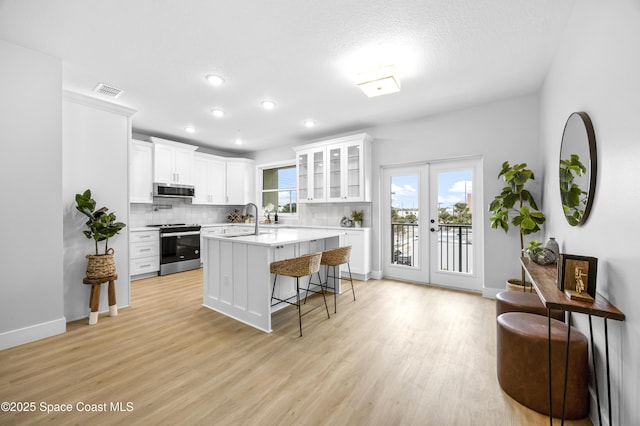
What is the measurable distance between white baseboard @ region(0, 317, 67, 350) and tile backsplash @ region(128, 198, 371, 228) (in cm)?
269

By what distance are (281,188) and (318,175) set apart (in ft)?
4.97

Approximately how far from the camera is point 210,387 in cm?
189

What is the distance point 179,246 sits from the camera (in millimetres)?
5355

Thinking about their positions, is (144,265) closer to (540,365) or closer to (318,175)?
(318,175)

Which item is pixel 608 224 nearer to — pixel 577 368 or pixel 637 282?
pixel 637 282

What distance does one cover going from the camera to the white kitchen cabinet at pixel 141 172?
4.93 m

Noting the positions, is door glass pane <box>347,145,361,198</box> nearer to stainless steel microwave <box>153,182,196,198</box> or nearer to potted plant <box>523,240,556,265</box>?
potted plant <box>523,240,556,265</box>

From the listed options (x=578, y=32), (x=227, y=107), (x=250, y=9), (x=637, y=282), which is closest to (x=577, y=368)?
(x=637, y=282)

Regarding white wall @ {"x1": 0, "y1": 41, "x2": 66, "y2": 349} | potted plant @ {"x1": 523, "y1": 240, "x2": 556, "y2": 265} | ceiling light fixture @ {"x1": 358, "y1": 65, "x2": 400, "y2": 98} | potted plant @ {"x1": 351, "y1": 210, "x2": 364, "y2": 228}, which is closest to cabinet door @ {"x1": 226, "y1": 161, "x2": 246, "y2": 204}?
potted plant @ {"x1": 351, "y1": 210, "x2": 364, "y2": 228}

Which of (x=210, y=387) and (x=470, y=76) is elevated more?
(x=470, y=76)

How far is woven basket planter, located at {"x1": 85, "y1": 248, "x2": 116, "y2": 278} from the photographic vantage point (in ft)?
9.68

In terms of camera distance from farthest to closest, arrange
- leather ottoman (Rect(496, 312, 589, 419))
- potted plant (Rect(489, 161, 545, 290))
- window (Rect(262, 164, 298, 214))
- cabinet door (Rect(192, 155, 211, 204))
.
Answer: window (Rect(262, 164, 298, 214)), cabinet door (Rect(192, 155, 211, 204)), potted plant (Rect(489, 161, 545, 290)), leather ottoman (Rect(496, 312, 589, 419))

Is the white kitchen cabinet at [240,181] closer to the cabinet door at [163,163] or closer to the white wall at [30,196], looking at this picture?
the cabinet door at [163,163]

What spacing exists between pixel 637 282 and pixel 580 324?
107cm
